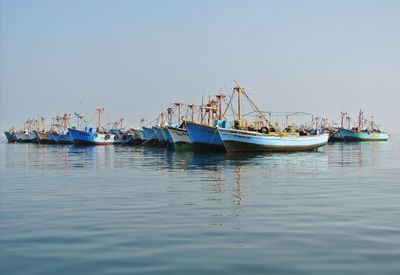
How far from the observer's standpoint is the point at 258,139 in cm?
6009

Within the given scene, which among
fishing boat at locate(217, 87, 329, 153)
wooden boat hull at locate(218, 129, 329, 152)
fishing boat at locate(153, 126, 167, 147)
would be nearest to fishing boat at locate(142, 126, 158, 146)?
fishing boat at locate(153, 126, 167, 147)

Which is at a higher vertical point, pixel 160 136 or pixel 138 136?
pixel 138 136

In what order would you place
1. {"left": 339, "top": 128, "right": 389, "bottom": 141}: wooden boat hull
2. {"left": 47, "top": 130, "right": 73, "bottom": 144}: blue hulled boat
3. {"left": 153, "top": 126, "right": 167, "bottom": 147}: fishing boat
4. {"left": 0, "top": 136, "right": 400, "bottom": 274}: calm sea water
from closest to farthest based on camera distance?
{"left": 0, "top": 136, "right": 400, "bottom": 274}: calm sea water < {"left": 153, "top": 126, "right": 167, "bottom": 147}: fishing boat < {"left": 47, "top": 130, "right": 73, "bottom": 144}: blue hulled boat < {"left": 339, "top": 128, "right": 389, "bottom": 141}: wooden boat hull

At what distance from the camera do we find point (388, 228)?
13.1m

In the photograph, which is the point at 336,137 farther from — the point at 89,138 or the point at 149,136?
the point at 89,138

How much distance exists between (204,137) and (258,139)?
7.14 metres

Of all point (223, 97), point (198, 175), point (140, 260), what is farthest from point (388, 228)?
point (223, 97)

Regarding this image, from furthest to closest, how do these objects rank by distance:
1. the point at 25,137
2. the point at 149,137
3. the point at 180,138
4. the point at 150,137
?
the point at 25,137 < the point at 149,137 < the point at 150,137 < the point at 180,138

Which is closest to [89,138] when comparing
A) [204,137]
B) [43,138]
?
[43,138]

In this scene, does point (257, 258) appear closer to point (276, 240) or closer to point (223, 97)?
point (276, 240)

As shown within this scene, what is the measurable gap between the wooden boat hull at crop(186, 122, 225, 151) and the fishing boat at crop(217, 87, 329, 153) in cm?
156

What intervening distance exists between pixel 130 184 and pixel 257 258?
16.0 meters

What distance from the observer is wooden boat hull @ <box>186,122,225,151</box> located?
200ft

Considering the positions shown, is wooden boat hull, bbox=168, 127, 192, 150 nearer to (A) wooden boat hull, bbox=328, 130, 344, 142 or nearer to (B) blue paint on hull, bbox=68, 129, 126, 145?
(B) blue paint on hull, bbox=68, 129, 126, 145
